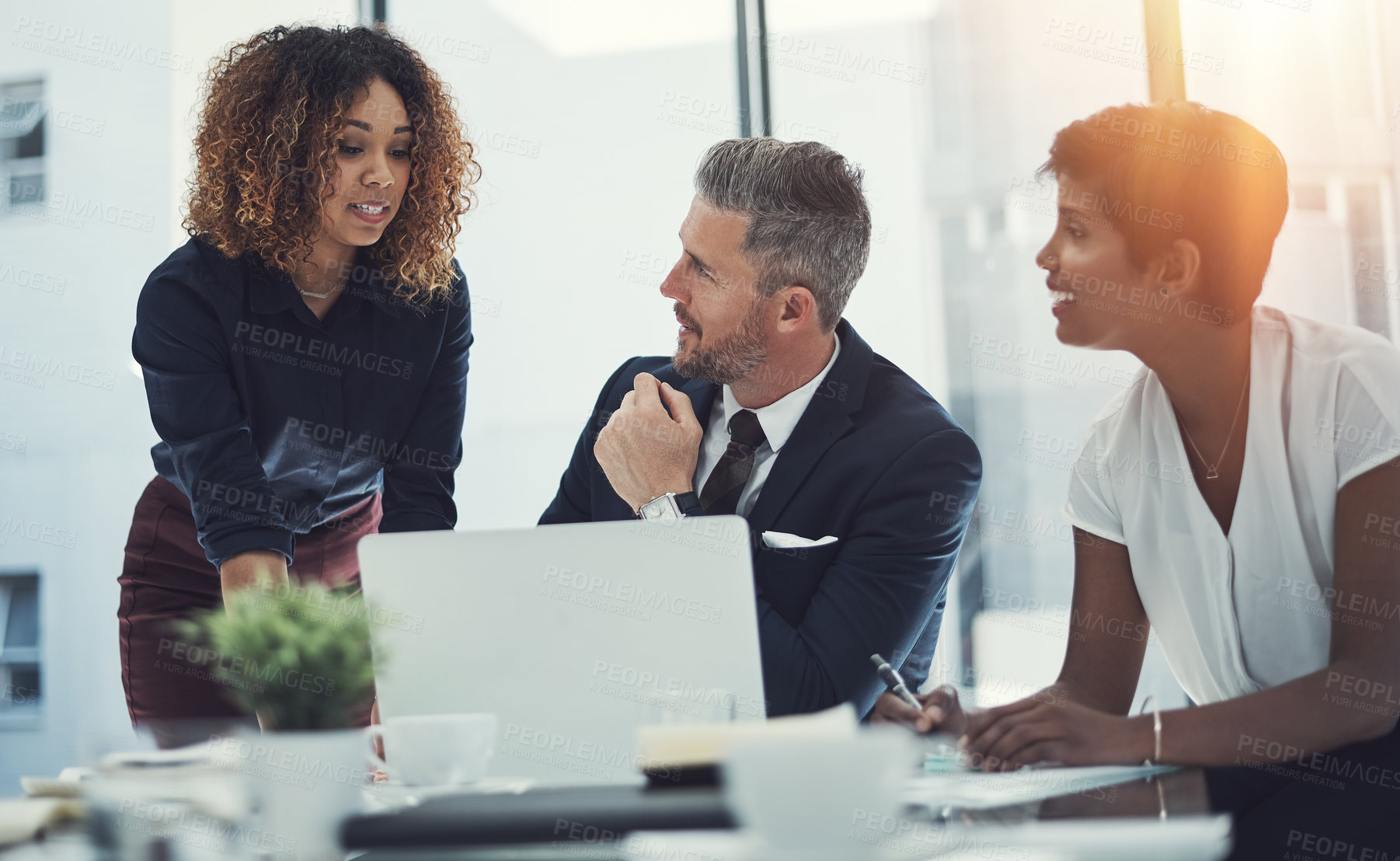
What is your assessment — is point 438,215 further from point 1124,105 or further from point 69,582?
point 69,582

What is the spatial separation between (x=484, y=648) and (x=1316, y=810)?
2.89 ft

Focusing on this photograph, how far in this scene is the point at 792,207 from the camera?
74.5 inches

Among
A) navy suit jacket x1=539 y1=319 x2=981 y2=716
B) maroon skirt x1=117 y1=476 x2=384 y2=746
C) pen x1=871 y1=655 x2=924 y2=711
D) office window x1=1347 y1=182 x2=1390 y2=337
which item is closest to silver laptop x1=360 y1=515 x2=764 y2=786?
pen x1=871 y1=655 x2=924 y2=711

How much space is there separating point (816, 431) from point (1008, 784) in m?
0.90

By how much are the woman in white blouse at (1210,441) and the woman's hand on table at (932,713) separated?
0.20 ft

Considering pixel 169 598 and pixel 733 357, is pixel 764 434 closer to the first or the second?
pixel 733 357

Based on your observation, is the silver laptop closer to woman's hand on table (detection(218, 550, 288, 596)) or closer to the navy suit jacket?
the navy suit jacket

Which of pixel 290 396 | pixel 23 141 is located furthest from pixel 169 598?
pixel 23 141

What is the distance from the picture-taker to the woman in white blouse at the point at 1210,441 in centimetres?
134

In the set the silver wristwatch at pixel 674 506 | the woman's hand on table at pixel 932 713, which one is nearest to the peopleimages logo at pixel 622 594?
the woman's hand on table at pixel 932 713

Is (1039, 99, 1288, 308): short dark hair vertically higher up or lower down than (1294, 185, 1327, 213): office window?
lower down

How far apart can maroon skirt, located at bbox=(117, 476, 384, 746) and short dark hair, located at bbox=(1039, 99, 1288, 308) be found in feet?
4.96

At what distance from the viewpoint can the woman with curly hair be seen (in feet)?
6.13

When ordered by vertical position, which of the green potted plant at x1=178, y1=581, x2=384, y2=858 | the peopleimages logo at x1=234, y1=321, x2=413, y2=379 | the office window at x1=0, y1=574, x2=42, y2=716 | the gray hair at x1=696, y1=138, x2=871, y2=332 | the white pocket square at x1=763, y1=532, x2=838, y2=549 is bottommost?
the office window at x1=0, y1=574, x2=42, y2=716
